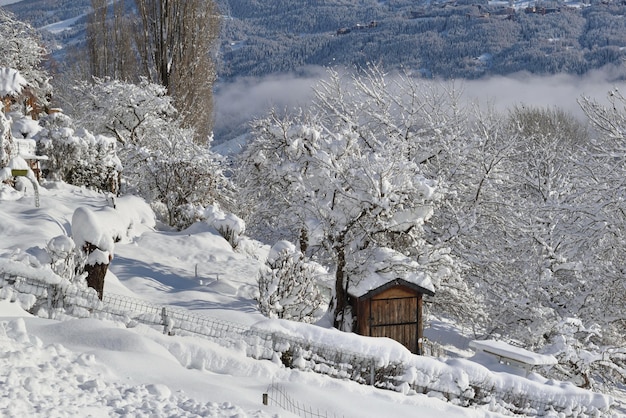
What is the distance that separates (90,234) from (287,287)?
11.9 feet

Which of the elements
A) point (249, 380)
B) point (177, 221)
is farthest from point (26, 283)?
point (177, 221)

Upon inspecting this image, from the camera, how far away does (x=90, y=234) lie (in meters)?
10.8

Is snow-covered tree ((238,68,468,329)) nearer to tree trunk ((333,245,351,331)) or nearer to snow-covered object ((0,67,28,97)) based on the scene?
tree trunk ((333,245,351,331))

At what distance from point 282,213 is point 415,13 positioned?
161573mm

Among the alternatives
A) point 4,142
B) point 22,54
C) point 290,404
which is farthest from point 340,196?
point 22,54

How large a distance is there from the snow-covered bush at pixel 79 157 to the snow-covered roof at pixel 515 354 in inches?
561

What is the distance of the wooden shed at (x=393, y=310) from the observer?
12656 millimetres

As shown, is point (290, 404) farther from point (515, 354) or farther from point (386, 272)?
point (515, 354)

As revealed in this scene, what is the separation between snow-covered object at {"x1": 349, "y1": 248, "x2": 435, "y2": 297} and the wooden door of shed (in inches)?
14.1

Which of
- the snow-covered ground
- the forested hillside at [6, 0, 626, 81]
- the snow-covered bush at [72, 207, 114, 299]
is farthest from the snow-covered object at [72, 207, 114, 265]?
the forested hillside at [6, 0, 626, 81]

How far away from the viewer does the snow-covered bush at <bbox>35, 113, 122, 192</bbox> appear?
2183 cm

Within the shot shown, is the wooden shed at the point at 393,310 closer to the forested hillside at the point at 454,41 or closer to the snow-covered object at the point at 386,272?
the snow-covered object at the point at 386,272

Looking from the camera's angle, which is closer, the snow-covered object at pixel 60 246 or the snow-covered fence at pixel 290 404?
the snow-covered fence at pixel 290 404

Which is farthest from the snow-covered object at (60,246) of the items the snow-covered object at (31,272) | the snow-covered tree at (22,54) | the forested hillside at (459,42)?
the forested hillside at (459,42)
